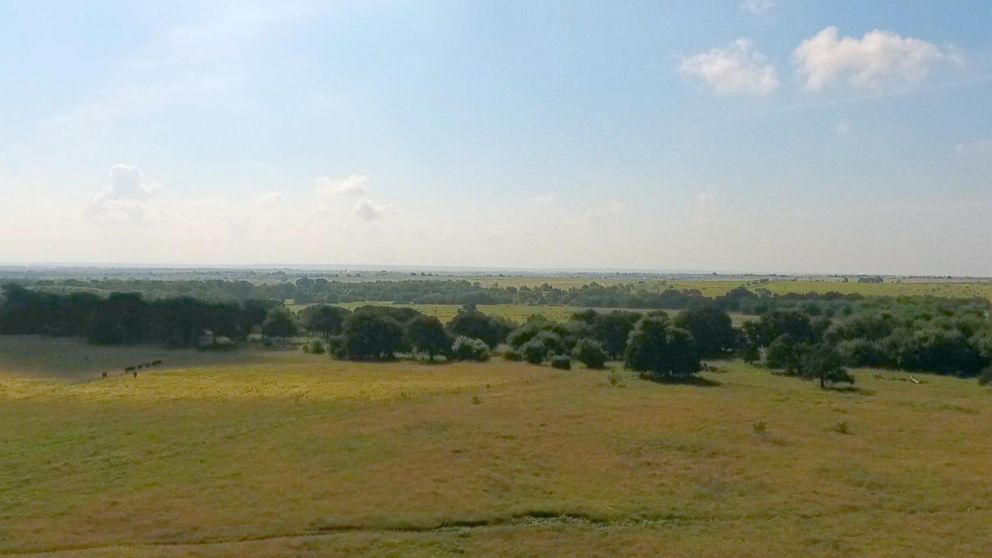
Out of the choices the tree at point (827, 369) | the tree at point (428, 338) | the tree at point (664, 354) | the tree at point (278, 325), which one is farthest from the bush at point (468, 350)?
the tree at point (827, 369)

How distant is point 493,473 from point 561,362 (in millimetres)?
41719

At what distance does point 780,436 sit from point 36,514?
111ft

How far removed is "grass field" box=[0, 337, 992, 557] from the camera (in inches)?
1018

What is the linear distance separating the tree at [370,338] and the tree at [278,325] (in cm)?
1922

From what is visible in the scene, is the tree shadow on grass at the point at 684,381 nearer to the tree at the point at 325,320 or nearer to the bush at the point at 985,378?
the bush at the point at 985,378

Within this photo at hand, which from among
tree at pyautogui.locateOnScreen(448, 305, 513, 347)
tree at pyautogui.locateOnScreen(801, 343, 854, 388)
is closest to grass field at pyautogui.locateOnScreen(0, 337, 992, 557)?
tree at pyautogui.locateOnScreen(801, 343, 854, 388)

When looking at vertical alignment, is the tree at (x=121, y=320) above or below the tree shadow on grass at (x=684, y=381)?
above

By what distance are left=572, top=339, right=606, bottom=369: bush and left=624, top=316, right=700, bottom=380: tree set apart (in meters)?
7.11

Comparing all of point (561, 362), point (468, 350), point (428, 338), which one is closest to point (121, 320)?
point (428, 338)

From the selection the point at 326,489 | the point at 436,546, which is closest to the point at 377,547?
the point at 436,546

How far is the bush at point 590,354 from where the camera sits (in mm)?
74812

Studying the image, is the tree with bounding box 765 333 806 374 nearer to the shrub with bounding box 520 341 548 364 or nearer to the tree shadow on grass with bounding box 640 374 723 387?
the tree shadow on grass with bounding box 640 374 723 387

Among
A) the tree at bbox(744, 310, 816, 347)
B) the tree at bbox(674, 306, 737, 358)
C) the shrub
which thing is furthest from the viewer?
the tree at bbox(744, 310, 816, 347)

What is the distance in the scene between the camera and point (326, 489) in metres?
30.8
